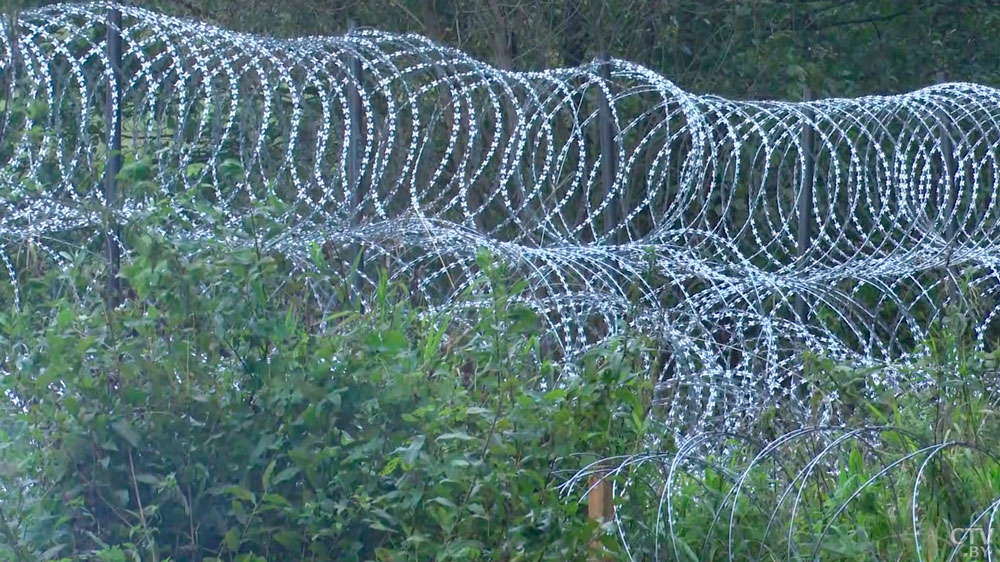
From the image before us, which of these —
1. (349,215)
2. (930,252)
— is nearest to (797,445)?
(349,215)

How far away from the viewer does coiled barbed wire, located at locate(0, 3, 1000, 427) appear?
466 cm

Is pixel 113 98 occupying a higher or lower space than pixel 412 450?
higher

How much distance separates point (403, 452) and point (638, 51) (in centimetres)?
876

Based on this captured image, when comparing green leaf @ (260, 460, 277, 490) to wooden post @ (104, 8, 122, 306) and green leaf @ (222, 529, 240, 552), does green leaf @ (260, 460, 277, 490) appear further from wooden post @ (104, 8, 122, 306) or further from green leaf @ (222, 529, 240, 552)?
wooden post @ (104, 8, 122, 306)

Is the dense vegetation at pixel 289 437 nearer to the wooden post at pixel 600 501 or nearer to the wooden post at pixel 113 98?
the wooden post at pixel 600 501

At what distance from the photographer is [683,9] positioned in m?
11.7

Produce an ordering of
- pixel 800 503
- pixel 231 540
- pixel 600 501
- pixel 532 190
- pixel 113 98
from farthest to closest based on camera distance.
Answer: pixel 532 190 < pixel 113 98 < pixel 800 503 < pixel 600 501 < pixel 231 540

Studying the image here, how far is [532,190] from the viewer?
9.00m

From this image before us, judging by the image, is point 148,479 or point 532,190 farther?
point 532,190

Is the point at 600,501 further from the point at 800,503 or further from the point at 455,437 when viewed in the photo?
the point at 800,503

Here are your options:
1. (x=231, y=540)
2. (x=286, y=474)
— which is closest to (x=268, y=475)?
(x=286, y=474)

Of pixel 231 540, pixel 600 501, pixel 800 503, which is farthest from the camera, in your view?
pixel 800 503

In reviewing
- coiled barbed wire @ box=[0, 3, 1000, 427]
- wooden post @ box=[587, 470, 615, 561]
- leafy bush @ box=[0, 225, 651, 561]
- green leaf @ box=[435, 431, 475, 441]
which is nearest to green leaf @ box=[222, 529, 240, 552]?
leafy bush @ box=[0, 225, 651, 561]

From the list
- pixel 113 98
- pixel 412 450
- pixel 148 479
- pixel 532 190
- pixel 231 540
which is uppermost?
pixel 113 98
